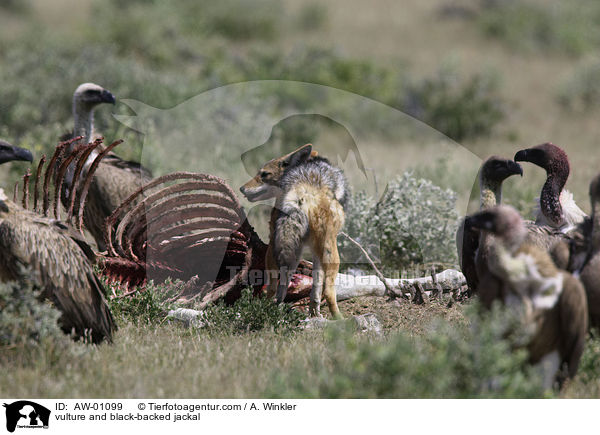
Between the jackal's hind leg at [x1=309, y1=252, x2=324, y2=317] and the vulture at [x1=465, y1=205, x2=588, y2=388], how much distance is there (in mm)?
1686

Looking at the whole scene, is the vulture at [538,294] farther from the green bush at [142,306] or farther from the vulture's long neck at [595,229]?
the green bush at [142,306]

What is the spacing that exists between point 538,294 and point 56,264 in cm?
307

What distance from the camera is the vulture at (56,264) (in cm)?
463

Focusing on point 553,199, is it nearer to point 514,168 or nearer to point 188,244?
point 514,168

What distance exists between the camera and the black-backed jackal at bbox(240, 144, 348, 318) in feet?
17.6

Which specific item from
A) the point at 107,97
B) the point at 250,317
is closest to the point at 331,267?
the point at 250,317

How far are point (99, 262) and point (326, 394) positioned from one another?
9.09 ft

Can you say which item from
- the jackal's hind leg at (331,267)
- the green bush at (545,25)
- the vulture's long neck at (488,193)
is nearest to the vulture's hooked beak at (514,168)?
the vulture's long neck at (488,193)

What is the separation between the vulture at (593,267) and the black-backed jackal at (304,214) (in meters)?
1.90

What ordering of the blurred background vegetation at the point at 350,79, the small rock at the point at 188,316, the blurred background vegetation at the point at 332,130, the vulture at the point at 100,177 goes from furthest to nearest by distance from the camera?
the blurred background vegetation at the point at 350,79 → the vulture at the point at 100,177 → the small rock at the point at 188,316 → the blurred background vegetation at the point at 332,130

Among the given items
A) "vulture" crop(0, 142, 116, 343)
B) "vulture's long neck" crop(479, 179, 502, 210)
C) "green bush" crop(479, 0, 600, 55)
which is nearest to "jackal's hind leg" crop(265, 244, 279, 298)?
"vulture" crop(0, 142, 116, 343)

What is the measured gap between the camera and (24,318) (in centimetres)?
442

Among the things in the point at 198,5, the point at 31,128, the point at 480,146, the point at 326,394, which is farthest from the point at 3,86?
the point at 198,5

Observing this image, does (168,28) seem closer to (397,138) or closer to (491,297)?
(397,138)
